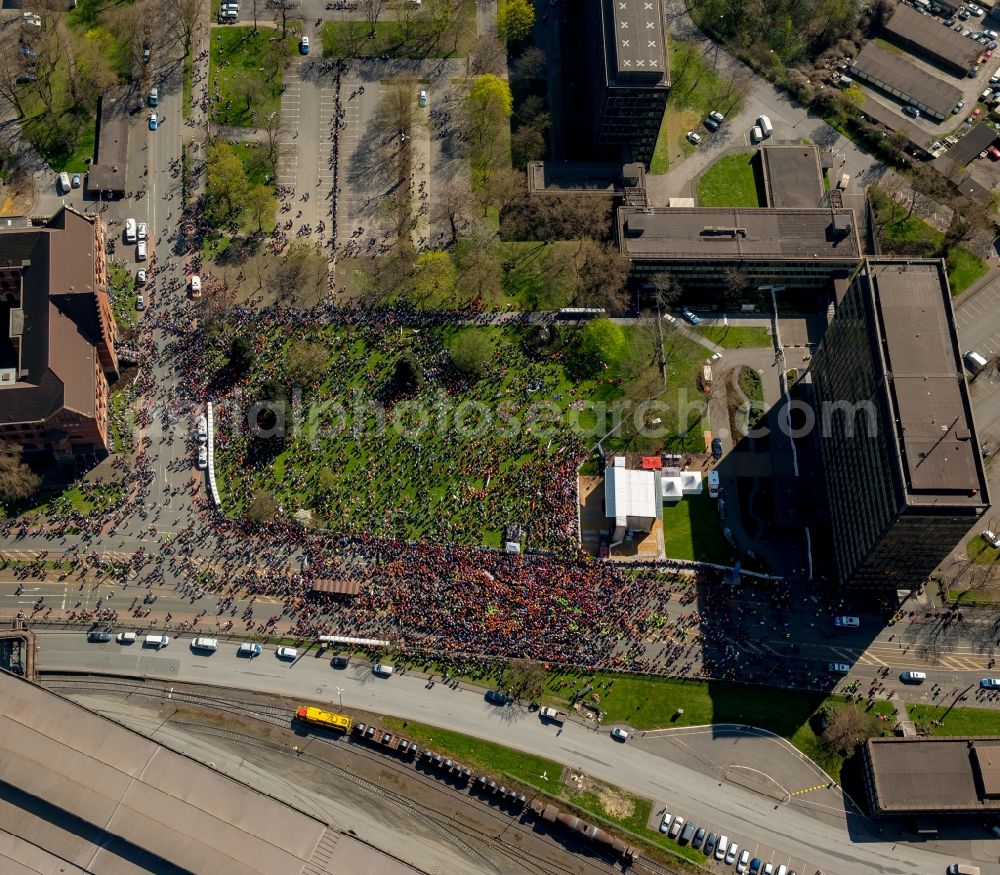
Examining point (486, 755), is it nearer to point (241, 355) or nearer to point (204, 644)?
point (204, 644)

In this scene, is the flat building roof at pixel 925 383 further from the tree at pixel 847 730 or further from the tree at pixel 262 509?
the tree at pixel 262 509

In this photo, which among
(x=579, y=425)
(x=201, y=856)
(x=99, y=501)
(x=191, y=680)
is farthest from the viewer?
(x=579, y=425)

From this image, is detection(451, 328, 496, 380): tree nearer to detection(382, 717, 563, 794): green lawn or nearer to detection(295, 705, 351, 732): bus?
detection(382, 717, 563, 794): green lawn

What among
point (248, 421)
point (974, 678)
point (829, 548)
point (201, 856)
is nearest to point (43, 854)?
point (201, 856)

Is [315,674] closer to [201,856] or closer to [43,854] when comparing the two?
[201,856]

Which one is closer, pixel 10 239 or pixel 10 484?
pixel 10 484

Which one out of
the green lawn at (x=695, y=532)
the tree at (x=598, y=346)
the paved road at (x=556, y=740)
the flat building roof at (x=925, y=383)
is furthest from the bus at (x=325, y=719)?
the flat building roof at (x=925, y=383)

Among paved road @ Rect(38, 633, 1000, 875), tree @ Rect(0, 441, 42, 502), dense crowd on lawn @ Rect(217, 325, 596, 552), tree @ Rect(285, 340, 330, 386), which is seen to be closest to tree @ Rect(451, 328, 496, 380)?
dense crowd on lawn @ Rect(217, 325, 596, 552)

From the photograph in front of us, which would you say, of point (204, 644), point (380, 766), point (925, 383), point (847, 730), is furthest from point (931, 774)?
point (204, 644)
